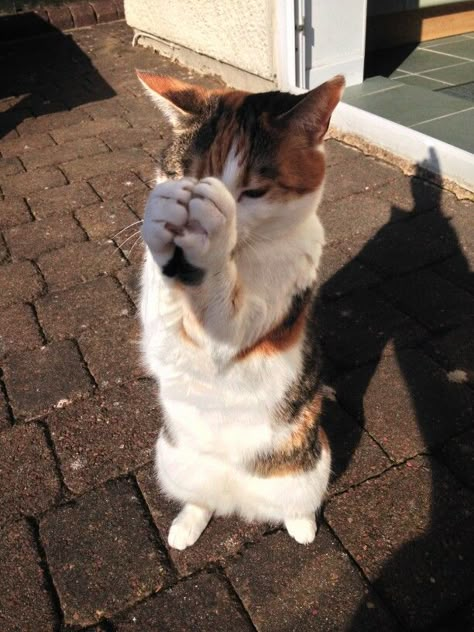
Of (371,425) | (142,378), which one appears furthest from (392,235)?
(142,378)

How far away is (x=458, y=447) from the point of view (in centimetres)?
212

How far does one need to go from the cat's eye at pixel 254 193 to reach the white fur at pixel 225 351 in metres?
0.02

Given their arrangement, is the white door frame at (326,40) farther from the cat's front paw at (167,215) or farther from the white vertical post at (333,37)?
the cat's front paw at (167,215)

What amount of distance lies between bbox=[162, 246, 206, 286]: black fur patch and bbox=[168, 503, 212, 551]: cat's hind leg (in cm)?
99

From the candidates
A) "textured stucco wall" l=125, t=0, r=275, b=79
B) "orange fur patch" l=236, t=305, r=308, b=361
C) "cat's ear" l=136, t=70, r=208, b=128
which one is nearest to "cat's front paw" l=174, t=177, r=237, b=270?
"orange fur patch" l=236, t=305, r=308, b=361

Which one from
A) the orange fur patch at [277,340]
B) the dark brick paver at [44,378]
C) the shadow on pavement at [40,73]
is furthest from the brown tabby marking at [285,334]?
the shadow on pavement at [40,73]

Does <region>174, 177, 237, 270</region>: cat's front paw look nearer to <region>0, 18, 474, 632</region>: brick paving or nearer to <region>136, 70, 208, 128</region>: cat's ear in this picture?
<region>136, 70, 208, 128</region>: cat's ear

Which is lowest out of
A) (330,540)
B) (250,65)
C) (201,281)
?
(330,540)

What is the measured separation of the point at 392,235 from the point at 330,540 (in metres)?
1.97

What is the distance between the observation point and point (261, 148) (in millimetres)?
1544

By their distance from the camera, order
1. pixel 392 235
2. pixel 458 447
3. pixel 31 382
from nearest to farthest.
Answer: pixel 458 447
pixel 31 382
pixel 392 235

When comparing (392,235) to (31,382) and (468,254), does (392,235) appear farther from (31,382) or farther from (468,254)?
(31,382)

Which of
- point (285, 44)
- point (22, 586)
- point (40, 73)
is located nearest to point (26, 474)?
point (22, 586)

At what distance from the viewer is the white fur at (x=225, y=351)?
1184mm
